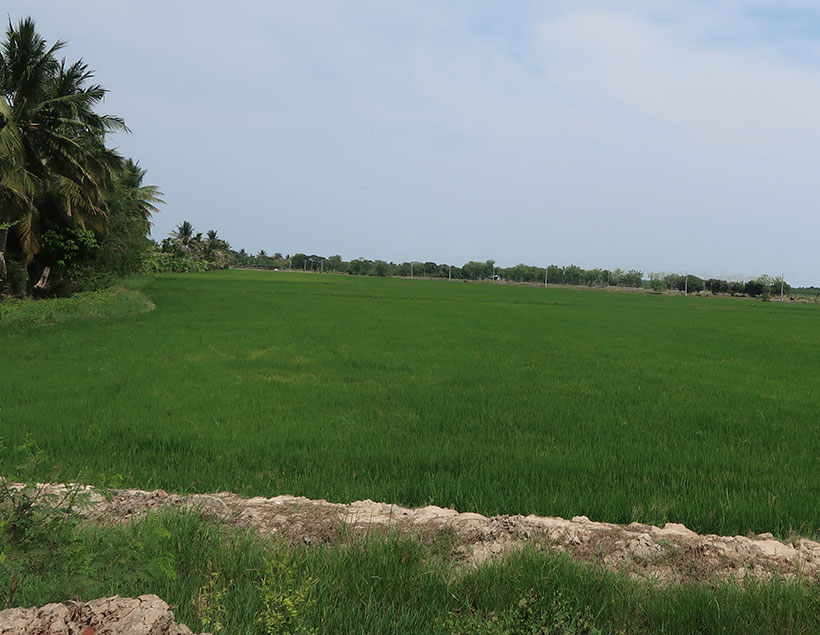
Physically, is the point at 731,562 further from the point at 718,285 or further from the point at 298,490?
the point at 718,285

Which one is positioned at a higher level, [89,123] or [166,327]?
[89,123]

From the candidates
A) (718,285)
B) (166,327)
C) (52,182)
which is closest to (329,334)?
(166,327)

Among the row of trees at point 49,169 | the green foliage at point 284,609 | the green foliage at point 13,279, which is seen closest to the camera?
the green foliage at point 284,609

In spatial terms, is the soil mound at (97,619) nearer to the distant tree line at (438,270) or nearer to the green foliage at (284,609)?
the green foliage at (284,609)

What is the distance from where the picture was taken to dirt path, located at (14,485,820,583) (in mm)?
3195

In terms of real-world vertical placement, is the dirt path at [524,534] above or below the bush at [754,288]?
below

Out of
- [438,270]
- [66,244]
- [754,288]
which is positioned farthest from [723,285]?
[66,244]

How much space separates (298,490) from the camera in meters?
4.71

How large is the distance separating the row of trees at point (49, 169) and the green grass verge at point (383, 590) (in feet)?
62.3

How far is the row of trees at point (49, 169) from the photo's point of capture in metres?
18.8

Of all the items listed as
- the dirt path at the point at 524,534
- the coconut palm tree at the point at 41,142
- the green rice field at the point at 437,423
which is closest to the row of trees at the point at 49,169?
the coconut palm tree at the point at 41,142

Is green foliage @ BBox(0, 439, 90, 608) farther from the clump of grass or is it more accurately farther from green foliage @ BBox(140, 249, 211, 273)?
green foliage @ BBox(140, 249, 211, 273)

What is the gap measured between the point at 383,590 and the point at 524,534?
4.35 feet

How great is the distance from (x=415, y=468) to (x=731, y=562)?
2942mm
